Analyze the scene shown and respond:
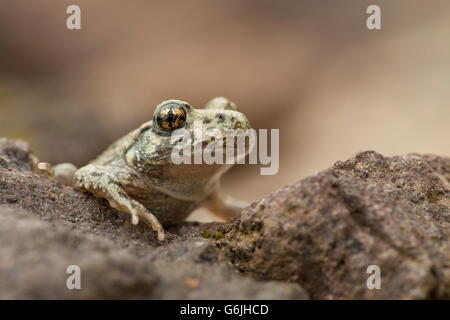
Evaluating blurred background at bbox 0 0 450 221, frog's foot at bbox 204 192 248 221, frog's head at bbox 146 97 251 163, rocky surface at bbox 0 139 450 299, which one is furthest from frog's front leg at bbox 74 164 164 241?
blurred background at bbox 0 0 450 221

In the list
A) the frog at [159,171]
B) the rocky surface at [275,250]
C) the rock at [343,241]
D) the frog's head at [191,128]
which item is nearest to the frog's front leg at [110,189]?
the frog at [159,171]

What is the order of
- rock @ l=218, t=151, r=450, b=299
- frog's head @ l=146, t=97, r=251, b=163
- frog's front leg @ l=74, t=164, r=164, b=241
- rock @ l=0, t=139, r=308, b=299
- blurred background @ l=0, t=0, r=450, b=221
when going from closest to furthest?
rock @ l=0, t=139, r=308, b=299 < rock @ l=218, t=151, r=450, b=299 < frog's front leg @ l=74, t=164, r=164, b=241 < frog's head @ l=146, t=97, r=251, b=163 < blurred background @ l=0, t=0, r=450, b=221

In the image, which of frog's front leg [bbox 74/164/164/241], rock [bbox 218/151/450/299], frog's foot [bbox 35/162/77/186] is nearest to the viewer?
rock [bbox 218/151/450/299]

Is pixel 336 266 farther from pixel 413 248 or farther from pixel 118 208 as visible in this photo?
pixel 118 208

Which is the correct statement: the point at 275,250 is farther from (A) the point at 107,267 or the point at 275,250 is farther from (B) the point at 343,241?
(A) the point at 107,267

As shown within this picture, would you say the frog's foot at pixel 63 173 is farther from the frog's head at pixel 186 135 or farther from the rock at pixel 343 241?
the rock at pixel 343 241

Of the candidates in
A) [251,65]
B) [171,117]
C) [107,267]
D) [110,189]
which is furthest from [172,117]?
[251,65]

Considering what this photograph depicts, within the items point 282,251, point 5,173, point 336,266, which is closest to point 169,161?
point 5,173

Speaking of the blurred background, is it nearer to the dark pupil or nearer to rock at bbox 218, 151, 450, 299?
the dark pupil
